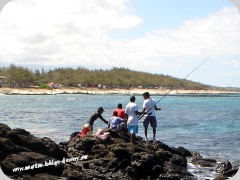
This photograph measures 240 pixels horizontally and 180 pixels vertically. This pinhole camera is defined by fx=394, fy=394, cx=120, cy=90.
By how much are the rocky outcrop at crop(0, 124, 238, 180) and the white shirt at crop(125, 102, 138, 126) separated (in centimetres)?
26

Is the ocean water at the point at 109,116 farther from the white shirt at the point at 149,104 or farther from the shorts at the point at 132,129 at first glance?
the shorts at the point at 132,129

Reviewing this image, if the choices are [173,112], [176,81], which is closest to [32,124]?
[176,81]

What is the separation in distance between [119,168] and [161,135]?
3818 millimetres

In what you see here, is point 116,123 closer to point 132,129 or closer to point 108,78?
point 132,129

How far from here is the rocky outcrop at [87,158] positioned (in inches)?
219

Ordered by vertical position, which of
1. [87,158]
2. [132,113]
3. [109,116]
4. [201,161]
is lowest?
[201,161]

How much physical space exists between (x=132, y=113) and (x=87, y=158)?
4.76 feet

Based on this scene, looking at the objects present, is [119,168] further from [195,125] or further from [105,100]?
[195,125]

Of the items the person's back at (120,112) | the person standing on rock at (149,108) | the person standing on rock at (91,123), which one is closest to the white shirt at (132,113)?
the person's back at (120,112)

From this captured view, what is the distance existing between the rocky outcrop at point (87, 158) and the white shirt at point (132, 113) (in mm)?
263

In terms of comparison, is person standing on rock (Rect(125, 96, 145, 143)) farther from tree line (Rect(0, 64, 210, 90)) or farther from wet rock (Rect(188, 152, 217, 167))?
wet rock (Rect(188, 152, 217, 167))

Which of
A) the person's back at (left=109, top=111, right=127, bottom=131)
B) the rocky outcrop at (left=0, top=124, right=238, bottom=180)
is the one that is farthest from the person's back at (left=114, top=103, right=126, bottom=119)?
the rocky outcrop at (left=0, top=124, right=238, bottom=180)

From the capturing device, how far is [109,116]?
8.44m

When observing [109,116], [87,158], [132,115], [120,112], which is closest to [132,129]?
[132,115]
